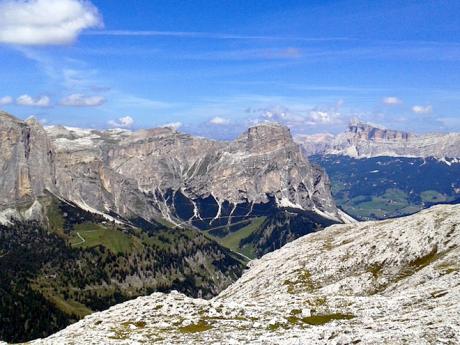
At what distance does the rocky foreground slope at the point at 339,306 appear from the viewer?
64312mm

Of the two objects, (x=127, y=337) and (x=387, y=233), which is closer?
(x=127, y=337)

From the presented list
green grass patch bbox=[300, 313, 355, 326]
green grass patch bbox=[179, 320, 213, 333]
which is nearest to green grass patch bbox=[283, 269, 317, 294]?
green grass patch bbox=[300, 313, 355, 326]

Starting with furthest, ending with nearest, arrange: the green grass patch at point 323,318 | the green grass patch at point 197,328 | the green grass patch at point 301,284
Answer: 1. the green grass patch at point 301,284
2. the green grass patch at point 323,318
3. the green grass patch at point 197,328

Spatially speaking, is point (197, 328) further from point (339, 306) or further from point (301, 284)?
point (301, 284)

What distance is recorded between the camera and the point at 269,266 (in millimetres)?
188125

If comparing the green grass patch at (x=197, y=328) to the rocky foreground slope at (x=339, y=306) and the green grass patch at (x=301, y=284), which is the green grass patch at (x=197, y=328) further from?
the green grass patch at (x=301, y=284)

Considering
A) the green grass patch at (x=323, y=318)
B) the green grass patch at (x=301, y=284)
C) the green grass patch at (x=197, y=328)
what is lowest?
the green grass patch at (x=301, y=284)

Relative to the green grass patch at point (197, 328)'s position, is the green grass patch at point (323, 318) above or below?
below

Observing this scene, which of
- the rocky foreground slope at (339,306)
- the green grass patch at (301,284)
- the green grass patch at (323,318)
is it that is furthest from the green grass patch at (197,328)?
the green grass patch at (301,284)

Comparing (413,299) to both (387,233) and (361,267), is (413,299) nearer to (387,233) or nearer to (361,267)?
(361,267)

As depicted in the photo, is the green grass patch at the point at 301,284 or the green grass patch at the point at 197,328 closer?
the green grass patch at the point at 197,328

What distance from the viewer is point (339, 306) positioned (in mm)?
→ 92438

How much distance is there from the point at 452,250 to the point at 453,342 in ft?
271

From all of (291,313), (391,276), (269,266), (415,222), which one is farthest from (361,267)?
(291,313)
